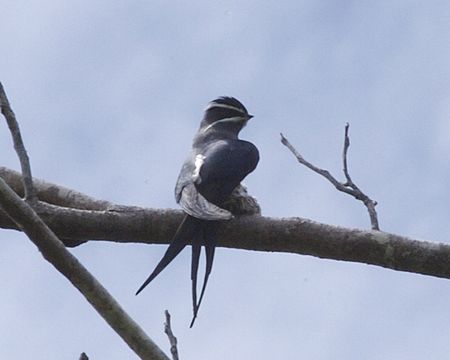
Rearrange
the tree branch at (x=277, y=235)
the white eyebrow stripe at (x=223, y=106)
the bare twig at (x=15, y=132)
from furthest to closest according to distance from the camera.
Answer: the white eyebrow stripe at (x=223, y=106), the tree branch at (x=277, y=235), the bare twig at (x=15, y=132)

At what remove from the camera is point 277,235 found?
4.07 metres

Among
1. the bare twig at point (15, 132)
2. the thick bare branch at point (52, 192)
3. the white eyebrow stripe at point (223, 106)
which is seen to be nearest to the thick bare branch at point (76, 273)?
the bare twig at point (15, 132)

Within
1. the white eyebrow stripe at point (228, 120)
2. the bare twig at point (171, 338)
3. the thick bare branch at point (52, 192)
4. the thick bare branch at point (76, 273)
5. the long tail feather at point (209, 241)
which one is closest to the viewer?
the thick bare branch at point (76, 273)

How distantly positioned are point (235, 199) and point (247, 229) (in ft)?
2.43

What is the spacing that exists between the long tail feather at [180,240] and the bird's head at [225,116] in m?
2.16

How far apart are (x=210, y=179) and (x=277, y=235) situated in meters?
1.14

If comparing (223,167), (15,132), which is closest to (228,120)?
(223,167)

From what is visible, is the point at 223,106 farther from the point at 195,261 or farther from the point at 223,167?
the point at 195,261

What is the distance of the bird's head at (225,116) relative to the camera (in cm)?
662

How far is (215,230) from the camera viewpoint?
175 inches

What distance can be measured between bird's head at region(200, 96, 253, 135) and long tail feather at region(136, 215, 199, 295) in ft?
7.09

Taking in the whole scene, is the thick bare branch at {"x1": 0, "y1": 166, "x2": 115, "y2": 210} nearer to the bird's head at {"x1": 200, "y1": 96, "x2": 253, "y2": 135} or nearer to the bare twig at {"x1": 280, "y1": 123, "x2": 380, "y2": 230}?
the bare twig at {"x1": 280, "y1": 123, "x2": 380, "y2": 230}

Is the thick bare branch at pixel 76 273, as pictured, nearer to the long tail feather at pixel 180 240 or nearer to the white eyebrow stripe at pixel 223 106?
the long tail feather at pixel 180 240

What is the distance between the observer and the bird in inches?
172
